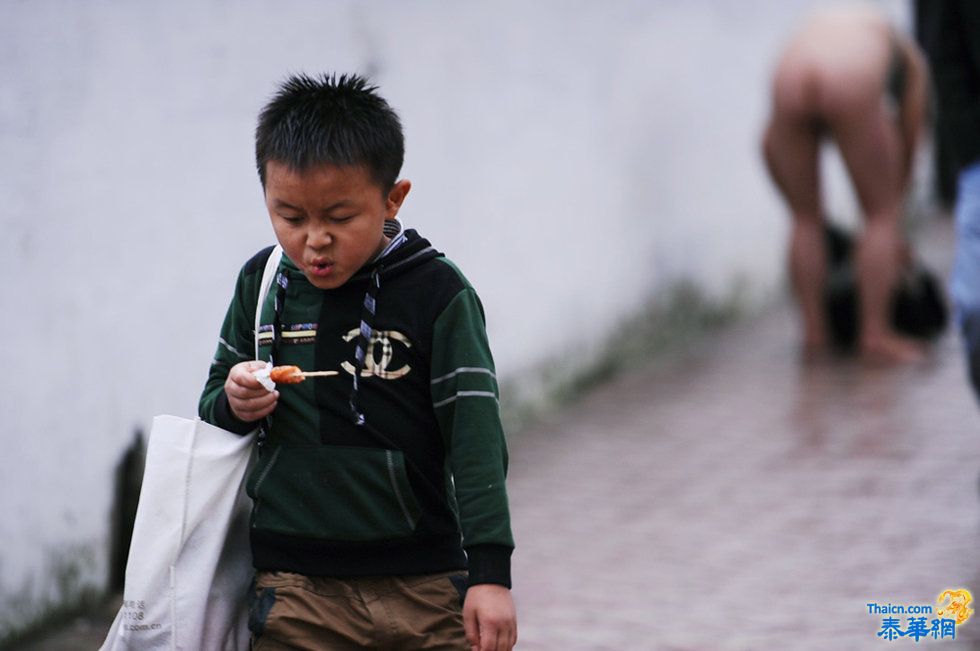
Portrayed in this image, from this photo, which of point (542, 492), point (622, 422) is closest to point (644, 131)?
Result: point (622, 422)

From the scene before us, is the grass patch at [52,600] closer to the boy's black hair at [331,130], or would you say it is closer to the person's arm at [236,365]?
the person's arm at [236,365]

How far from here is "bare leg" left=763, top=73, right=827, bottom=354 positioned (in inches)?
335

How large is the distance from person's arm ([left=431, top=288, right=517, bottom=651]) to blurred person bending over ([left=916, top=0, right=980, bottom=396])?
2.50 m

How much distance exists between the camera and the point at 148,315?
4.79 metres

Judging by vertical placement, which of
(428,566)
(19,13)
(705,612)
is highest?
(19,13)

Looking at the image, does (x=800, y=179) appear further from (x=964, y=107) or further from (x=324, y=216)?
(x=324, y=216)

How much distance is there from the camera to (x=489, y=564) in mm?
2523

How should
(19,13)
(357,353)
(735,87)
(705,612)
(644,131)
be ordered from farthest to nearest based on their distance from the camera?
(735,87) → (644,131) → (705,612) → (19,13) → (357,353)

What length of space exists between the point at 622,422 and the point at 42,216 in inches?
152

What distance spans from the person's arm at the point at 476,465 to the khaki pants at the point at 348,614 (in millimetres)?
102

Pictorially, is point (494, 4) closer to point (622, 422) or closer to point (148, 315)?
point (622, 422)

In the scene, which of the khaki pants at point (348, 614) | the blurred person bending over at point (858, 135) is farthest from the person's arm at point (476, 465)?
the blurred person bending over at point (858, 135)

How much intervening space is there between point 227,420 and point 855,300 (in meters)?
6.77

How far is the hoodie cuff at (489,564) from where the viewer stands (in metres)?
2.52
